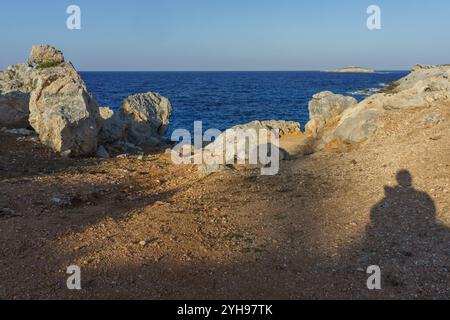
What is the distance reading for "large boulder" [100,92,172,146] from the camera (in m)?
23.4

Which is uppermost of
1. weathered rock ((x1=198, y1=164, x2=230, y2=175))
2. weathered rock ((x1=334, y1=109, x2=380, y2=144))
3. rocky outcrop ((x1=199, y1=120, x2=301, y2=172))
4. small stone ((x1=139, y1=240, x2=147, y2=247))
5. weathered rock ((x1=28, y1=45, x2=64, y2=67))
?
weathered rock ((x1=28, y1=45, x2=64, y2=67))

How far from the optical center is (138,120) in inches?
1047

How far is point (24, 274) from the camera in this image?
8125 mm

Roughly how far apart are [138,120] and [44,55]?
7.53 metres

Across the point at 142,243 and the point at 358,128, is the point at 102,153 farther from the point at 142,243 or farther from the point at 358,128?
the point at 142,243

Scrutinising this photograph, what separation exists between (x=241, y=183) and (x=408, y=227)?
578 cm

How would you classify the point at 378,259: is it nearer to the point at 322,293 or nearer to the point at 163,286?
the point at 322,293

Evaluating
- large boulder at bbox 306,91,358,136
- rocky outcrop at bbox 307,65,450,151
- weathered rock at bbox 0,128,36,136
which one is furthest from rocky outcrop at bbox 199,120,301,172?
weathered rock at bbox 0,128,36,136

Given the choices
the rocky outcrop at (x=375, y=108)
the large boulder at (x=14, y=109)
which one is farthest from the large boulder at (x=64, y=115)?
the rocky outcrop at (x=375, y=108)

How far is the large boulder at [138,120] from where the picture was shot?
23.4 meters

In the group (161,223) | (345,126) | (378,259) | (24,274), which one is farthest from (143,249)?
(345,126)

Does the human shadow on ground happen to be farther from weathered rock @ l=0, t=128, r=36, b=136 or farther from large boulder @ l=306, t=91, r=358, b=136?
weathered rock @ l=0, t=128, r=36, b=136

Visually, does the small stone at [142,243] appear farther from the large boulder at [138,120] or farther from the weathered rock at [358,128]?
the large boulder at [138,120]

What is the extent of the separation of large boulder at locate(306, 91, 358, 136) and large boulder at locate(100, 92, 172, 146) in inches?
381
